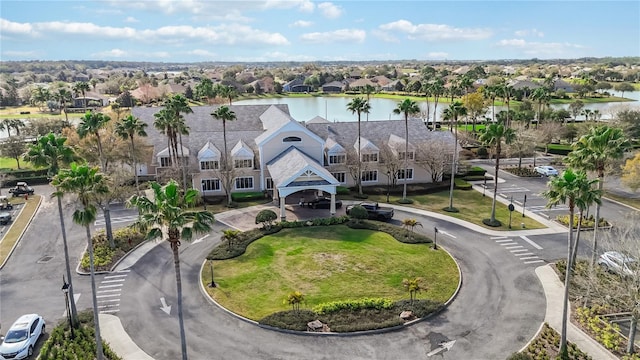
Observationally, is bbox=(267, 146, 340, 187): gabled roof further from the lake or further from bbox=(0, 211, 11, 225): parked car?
the lake

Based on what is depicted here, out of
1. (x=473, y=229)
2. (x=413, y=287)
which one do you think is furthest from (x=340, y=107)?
(x=413, y=287)

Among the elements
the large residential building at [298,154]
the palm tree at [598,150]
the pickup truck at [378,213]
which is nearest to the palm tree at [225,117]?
the large residential building at [298,154]

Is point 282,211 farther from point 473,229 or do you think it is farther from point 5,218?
point 5,218

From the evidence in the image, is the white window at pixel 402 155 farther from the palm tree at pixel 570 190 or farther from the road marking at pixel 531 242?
the palm tree at pixel 570 190

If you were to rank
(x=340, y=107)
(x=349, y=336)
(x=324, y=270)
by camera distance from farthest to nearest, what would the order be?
(x=340, y=107), (x=324, y=270), (x=349, y=336)

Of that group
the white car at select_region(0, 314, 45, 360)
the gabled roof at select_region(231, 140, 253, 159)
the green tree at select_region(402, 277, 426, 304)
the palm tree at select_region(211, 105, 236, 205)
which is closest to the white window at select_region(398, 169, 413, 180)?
the gabled roof at select_region(231, 140, 253, 159)

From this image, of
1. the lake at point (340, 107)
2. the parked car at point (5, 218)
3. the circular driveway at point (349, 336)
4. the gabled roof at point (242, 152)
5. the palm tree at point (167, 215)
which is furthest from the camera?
the lake at point (340, 107)

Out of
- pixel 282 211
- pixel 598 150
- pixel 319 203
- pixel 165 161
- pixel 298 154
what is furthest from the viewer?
pixel 165 161

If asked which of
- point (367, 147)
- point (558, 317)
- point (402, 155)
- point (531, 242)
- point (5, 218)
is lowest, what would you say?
point (558, 317)
